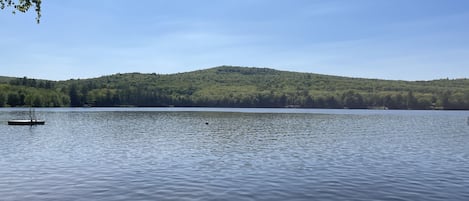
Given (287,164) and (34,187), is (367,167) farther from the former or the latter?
(34,187)

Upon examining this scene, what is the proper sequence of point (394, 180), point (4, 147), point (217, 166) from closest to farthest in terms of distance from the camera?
point (394, 180) → point (217, 166) → point (4, 147)

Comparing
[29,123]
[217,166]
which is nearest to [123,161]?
[217,166]

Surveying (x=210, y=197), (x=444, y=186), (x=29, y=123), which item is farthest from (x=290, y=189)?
(x=29, y=123)

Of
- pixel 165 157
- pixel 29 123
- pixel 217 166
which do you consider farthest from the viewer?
pixel 29 123

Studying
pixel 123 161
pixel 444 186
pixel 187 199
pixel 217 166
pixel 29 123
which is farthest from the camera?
pixel 29 123

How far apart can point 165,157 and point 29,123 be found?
7215 cm

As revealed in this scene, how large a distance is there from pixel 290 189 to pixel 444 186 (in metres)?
11.5

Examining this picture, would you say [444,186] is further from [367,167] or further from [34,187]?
[34,187]

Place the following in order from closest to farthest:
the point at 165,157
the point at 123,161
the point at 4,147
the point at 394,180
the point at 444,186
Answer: the point at 444,186 → the point at 394,180 → the point at 123,161 → the point at 165,157 → the point at 4,147

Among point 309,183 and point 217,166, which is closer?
point 309,183

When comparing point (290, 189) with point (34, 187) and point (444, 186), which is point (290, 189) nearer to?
point (444, 186)

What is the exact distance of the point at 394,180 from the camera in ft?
113

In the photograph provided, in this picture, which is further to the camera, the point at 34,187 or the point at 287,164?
the point at 287,164

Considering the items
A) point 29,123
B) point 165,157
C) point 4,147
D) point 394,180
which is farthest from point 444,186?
point 29,123
